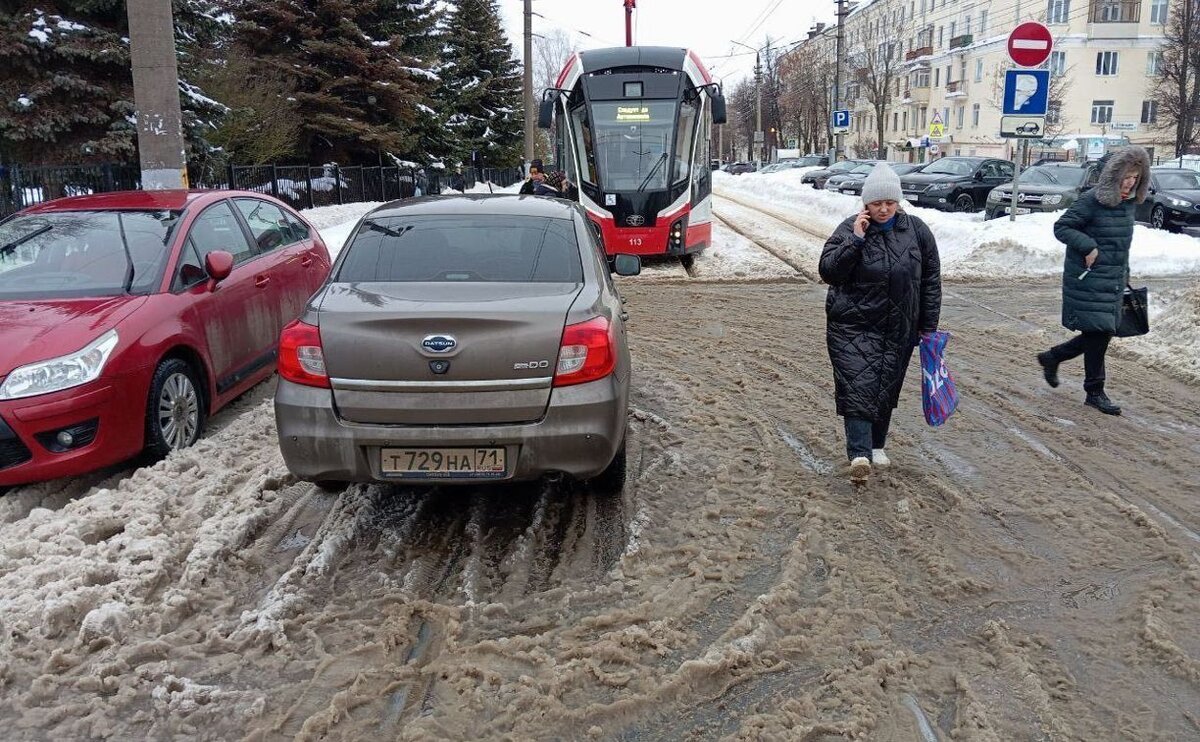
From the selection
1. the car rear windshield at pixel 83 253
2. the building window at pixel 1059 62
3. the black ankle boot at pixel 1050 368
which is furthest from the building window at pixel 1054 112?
the car rear windshield at pixel 83 253

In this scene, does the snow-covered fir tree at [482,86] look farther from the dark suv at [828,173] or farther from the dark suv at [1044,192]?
the dark suv at [1044,192]

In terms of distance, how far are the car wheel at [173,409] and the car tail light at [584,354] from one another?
8.40 ft

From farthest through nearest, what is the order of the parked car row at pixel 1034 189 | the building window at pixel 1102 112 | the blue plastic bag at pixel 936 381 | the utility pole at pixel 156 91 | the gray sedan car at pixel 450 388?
1. the building window at pixel 1102 112
2. the parked car row at pixel 1034 189
3. the utility pole at pixel 156 91
4. the blue plastic bag at pixel 936 381
5. the gray sedan car at pixel 450 388

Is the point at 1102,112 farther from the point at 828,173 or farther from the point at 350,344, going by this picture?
the point at 350,344

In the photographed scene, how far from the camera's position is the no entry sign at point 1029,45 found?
13312 millimetres

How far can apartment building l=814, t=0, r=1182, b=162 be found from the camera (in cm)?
5891

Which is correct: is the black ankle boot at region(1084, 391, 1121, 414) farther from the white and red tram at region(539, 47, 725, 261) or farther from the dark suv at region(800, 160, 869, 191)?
the dark suv at region(800, 160, 869, 191)

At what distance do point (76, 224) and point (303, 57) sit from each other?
2098cm

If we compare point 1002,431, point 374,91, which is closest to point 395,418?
point 1002,431

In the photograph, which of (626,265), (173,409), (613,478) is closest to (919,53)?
(626,265)

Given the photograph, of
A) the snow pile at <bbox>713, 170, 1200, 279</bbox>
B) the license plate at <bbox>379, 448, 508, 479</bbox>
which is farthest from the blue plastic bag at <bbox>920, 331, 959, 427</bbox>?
the snow pile at <bbox>713, 170, 1200, 279</bbox>

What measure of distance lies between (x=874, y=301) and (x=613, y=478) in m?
1.72

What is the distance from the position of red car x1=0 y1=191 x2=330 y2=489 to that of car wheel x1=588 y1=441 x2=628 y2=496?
256 centimetres

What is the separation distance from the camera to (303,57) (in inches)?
981
